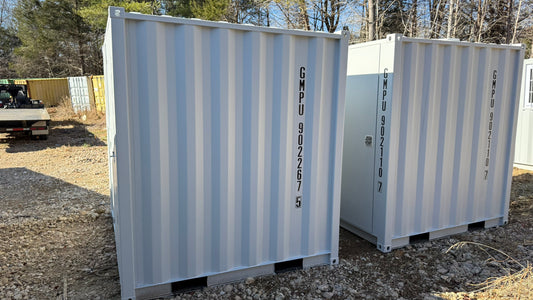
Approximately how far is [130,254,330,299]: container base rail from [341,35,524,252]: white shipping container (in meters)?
1.01

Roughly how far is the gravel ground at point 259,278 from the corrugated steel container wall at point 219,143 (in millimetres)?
354

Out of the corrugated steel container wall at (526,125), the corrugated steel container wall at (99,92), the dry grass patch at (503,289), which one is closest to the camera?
the dry grass patch at (503,289)

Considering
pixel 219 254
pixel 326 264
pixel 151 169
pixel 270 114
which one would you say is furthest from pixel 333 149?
pixel 151 169

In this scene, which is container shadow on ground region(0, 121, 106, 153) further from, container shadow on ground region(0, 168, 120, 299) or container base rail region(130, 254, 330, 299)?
container base rail region(130, 254, 330, 299)

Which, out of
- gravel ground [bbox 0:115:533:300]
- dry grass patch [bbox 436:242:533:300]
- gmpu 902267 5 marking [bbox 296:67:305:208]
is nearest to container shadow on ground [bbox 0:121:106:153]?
gravel ground [bbox 0:115:533:300]

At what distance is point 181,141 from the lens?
10.4 feet

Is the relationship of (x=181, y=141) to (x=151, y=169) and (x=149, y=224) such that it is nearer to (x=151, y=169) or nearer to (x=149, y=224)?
(x=151, y=169)

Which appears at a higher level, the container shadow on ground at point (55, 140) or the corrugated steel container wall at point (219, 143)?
the corrugated steel container wall at point (219, 143)

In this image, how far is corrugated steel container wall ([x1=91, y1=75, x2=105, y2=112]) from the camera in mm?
19219

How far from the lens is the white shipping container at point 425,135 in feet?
14.0

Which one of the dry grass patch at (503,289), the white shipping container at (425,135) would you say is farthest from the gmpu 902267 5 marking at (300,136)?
the dry grass patch at (503,289)

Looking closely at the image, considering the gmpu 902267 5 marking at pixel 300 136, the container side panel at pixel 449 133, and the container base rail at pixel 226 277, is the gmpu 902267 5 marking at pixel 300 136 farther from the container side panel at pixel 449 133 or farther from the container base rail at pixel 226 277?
the container side panel at pixel 449 133

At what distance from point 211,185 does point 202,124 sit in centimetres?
54

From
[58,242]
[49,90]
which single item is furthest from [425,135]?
[49,90]
